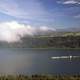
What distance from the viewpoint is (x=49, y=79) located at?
26.0 metres

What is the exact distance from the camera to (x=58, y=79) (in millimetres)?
25562

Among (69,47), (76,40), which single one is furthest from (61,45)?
(76,40)

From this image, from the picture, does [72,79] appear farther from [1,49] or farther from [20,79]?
[1,49]

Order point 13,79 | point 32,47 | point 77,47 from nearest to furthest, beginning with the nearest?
point 13,79 < point 77,47 < point 32,47

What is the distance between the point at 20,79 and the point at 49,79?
297 cm

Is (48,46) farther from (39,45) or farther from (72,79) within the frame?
(72,79)

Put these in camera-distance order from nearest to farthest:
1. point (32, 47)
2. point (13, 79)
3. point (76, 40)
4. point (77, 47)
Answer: point (13, 79), point (76, 40), point (77, 47), point (32, 47)

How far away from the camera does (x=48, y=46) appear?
4953 inches

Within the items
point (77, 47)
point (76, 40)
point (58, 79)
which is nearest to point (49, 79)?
point (58, 79)

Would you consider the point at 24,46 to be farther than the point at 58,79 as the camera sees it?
Yes

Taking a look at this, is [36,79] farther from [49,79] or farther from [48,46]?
[48,46]

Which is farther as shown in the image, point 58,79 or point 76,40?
point 76,40

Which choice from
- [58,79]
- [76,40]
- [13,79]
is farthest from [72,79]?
[76,40]

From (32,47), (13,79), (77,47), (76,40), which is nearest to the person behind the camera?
(13,79)
